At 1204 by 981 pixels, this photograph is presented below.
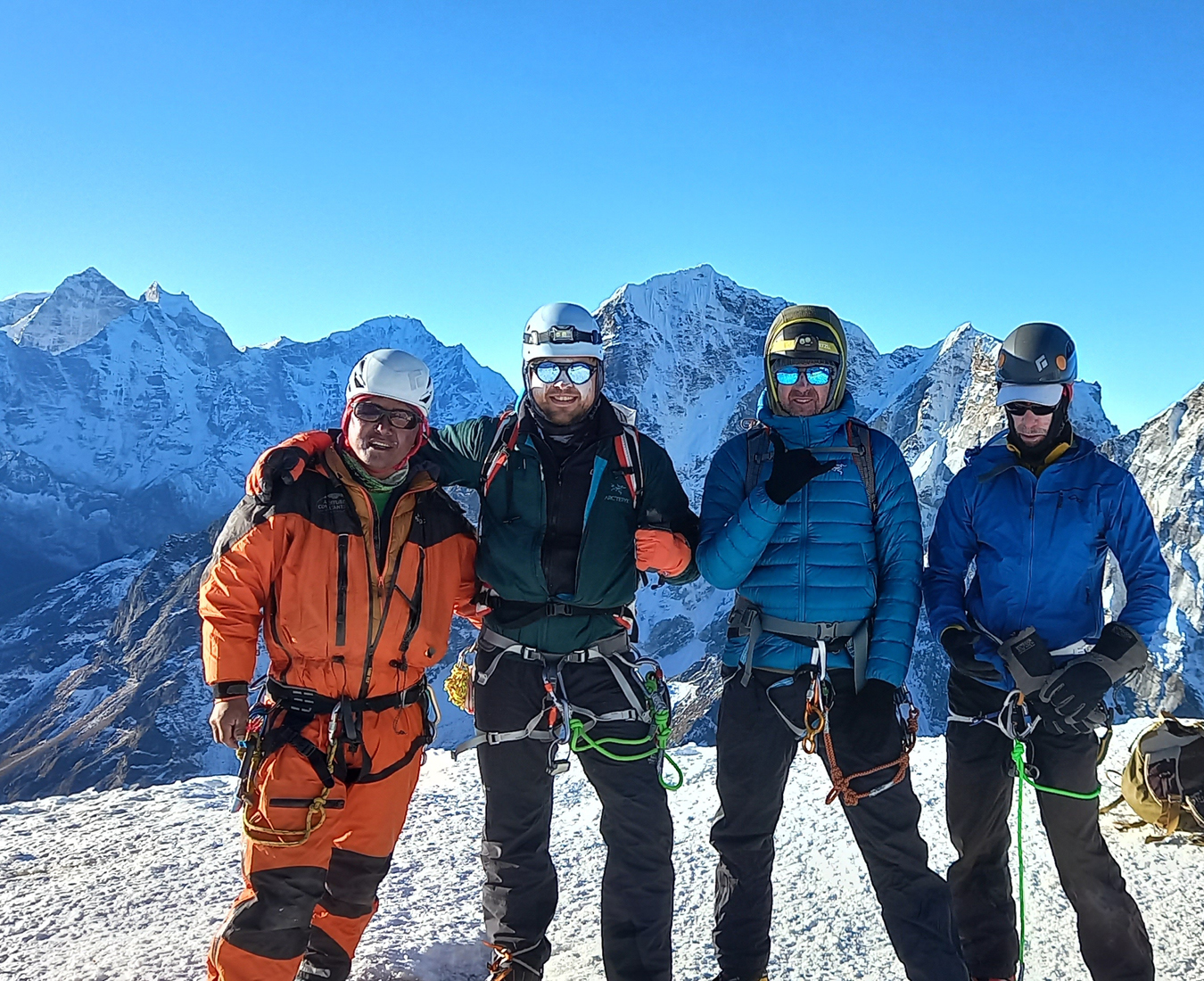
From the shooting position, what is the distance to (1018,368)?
14.8 feet

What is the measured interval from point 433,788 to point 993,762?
501 centimetres

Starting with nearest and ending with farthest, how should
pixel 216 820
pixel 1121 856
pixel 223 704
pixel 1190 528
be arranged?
pixel 223 704, pixel 1121 856, pixel 216 820, pixel 1190 528

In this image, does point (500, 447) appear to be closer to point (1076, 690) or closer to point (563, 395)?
point (563, 395)

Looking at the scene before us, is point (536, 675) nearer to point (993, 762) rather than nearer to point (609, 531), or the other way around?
point (609, 531)

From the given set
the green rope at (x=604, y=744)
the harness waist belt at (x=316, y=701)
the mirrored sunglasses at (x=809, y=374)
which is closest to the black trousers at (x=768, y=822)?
the green rope at (x=604, y=744)

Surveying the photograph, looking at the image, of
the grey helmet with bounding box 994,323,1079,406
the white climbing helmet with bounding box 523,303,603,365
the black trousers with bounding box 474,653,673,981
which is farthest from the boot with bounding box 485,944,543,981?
the grey helmet with bounding box 994,323,1079,406

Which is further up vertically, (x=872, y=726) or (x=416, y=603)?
(x=416, y=603)

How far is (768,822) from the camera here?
4.32 m

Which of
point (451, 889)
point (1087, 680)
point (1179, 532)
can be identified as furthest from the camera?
point (1179, 532)

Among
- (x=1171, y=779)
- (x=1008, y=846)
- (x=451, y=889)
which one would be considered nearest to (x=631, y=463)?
(x=1008, y=846)

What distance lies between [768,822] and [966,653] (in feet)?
4.51

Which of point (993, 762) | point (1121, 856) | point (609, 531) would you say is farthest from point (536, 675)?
point (1121, 856)

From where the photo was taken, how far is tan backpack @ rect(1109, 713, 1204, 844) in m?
6.15

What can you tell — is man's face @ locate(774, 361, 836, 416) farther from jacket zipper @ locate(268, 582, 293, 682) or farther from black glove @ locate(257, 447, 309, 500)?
jacket zipper @ locate(268, 582, 293, 682)
